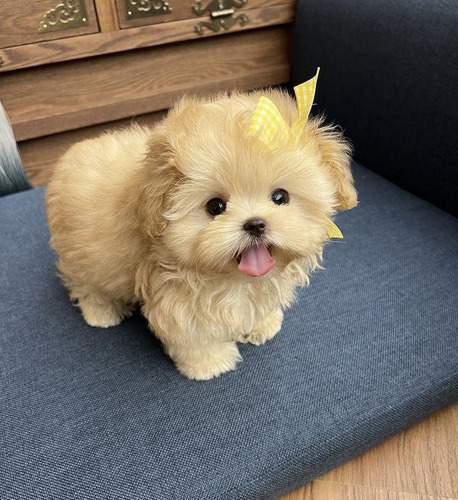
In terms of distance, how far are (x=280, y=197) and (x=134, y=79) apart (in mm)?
1271

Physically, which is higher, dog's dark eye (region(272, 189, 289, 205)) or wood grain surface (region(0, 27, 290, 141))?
dog's dark eye (region(272, 189, 289, 205))

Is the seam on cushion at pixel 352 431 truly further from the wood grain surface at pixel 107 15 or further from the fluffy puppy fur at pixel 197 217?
the wood grain surface at pixel 107 15

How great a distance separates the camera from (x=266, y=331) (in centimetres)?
114

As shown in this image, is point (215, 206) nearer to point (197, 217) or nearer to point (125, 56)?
point (197, 217)

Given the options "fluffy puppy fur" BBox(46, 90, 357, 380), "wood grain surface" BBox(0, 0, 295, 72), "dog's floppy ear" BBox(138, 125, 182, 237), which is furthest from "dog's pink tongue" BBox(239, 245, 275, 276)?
"wood grain surface" BBox(0, 0, 295, 72)

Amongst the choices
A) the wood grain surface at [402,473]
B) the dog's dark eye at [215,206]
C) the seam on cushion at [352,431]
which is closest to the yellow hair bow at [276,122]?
the dog's dark eye at [215,206]

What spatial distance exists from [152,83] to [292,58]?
582 millimetres

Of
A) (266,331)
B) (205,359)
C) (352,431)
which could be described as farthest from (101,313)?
(352,431)

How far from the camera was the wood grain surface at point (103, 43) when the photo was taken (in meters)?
1.59

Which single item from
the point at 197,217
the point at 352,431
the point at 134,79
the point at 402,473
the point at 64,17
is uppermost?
the point at 64,17

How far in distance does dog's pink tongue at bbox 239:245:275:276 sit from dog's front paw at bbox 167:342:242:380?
0.29 metres

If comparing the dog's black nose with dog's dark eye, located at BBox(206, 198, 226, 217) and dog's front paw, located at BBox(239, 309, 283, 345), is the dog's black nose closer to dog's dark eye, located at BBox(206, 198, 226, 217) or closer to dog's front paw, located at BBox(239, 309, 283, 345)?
dog's dark eye, located at BBox(206, 198, 226, 217)

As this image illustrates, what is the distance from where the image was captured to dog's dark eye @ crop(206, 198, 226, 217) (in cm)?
78

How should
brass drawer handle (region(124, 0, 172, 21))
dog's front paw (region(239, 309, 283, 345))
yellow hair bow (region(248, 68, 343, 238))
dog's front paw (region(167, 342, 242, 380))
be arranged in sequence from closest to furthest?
yellow hair bow (region(248, 68, 343, 238))
dog's front paw (region(167, 342, 242, 380))
dog's front paw (region(239, 309, 283, 345))
brass drawer handle (region(124, 0, 172, 21))
